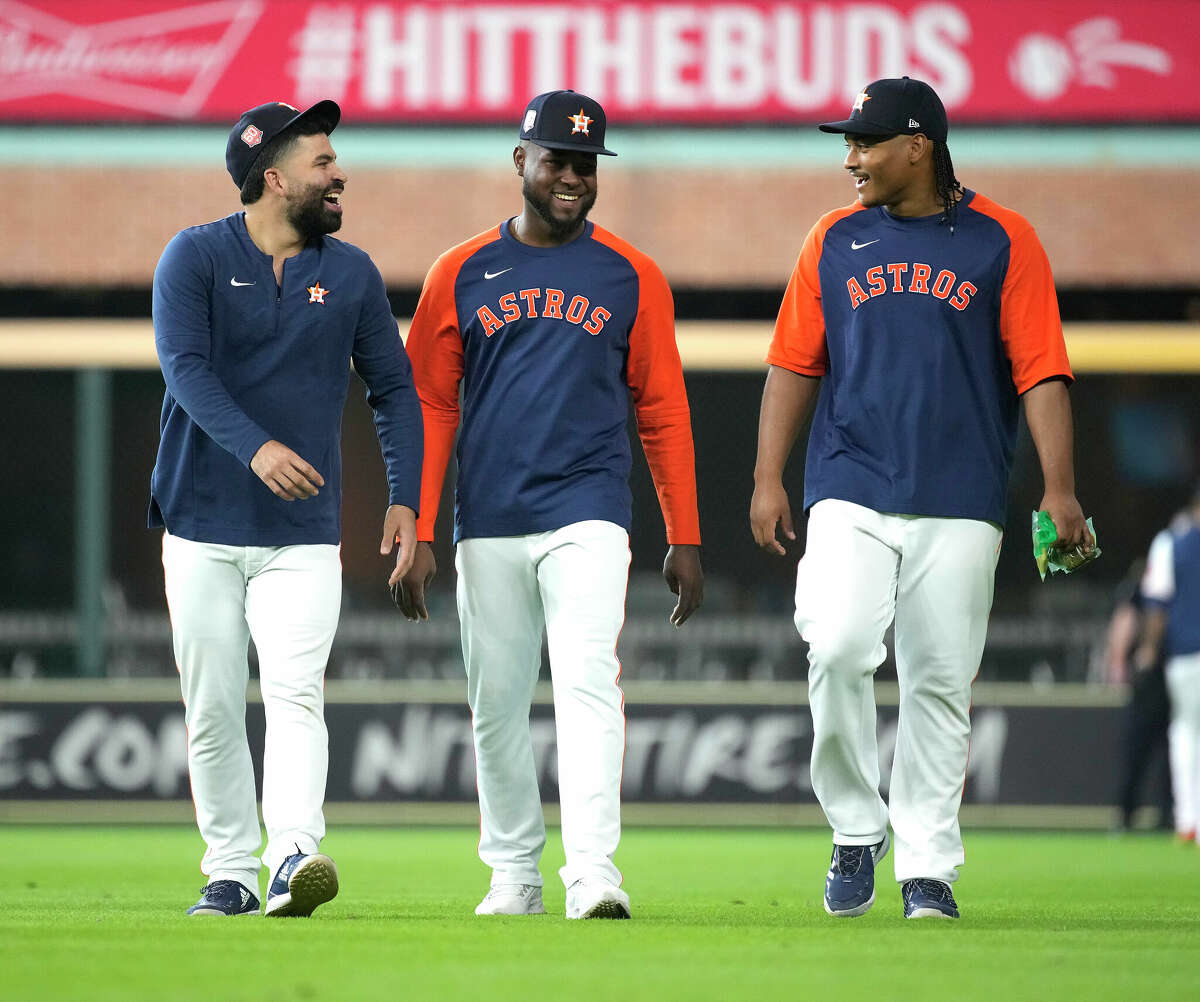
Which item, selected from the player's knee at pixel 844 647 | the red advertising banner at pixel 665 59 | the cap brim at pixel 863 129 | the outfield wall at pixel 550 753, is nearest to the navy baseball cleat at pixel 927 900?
the player's knee at pixel 844 647

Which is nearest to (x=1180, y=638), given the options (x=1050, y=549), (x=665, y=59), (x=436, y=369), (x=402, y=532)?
(x=665, y=59)

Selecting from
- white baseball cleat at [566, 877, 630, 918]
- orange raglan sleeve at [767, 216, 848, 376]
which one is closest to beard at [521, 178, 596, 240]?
orange raglan sleeve at [767, 216, 848, 376]

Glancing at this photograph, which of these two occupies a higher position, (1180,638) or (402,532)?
(402,532)

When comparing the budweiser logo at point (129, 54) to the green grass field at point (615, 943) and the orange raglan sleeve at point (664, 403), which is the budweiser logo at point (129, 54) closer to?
the green grass field at point (615, 943)

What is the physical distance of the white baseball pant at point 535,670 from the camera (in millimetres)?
6223

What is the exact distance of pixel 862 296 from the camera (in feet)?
20.8

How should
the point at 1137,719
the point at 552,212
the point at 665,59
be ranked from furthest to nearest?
the point at 665,59 < the point at 1137,719 < the point at 552,212

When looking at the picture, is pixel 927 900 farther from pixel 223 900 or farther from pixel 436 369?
pixel 436 369

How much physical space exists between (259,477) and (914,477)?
76.0 inches

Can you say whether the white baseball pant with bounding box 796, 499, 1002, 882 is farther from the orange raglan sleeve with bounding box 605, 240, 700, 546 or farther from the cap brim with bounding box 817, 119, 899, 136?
the cap brim with bounding box 817, 119, 899, 136

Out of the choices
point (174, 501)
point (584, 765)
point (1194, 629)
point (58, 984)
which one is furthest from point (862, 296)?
point (1194, 629)

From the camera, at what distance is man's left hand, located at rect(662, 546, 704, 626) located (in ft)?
21.9

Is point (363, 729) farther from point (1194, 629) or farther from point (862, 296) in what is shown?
point (862, 296)

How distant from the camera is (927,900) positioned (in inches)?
244
